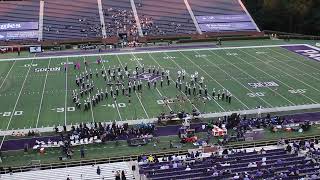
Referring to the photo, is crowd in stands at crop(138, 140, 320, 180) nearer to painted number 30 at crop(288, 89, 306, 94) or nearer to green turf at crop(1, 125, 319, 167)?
green turf at crop(1, 125, 319, 167)

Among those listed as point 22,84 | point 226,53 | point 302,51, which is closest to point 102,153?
point 22,84

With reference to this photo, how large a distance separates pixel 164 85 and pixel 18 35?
25327 millimetres

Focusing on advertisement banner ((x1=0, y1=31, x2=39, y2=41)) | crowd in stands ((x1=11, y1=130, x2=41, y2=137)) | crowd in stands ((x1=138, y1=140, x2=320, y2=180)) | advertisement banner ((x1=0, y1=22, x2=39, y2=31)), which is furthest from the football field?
advertisement banner ((x1=0, y1=22, x2=39, y2=31))

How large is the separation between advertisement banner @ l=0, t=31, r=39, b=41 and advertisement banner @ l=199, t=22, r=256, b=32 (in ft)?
60.3

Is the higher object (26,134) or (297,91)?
(297,91)

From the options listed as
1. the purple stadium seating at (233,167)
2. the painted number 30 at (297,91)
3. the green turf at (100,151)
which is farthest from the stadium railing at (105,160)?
the painted number 30 at (297,91)

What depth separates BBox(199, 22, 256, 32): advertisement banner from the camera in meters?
53.9

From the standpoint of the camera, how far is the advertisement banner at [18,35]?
5031cm

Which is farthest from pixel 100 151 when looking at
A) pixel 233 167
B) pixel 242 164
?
pixel 242 164

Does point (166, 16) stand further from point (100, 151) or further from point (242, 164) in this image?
point (242, 164)

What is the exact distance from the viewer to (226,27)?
5441cm

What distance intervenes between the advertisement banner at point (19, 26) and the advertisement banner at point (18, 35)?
1.03 metres

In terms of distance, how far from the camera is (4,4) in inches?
2267

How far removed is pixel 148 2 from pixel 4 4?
57.0 ft
